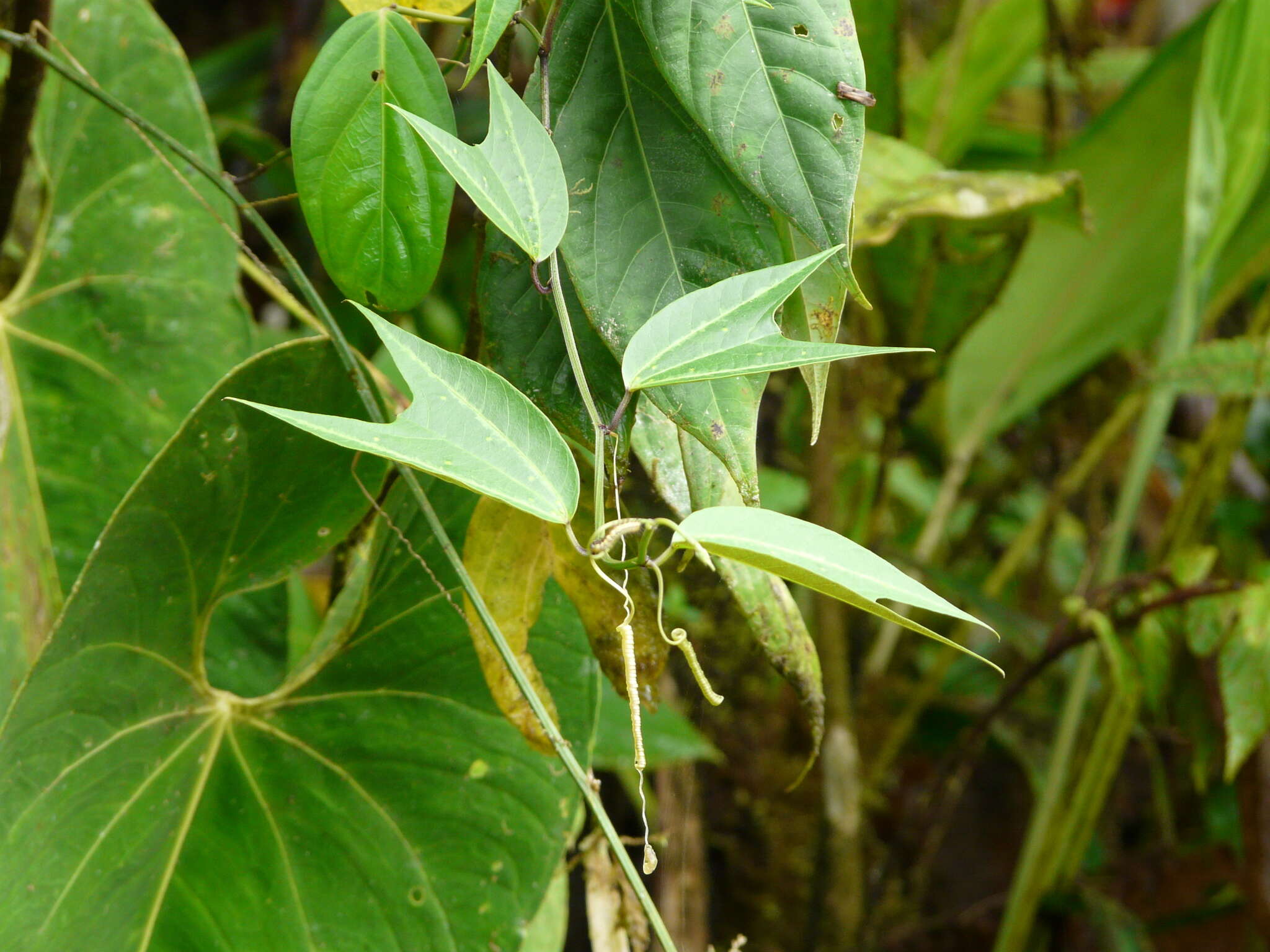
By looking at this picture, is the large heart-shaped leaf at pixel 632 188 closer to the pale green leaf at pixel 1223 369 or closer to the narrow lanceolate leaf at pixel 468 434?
the narrow lanceolate leaf at pixel 468 434

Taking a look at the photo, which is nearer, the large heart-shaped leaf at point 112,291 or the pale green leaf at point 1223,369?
the large heart-shaped leaf at point 112,291

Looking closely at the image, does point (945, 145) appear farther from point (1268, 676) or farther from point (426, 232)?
point (426, 232)

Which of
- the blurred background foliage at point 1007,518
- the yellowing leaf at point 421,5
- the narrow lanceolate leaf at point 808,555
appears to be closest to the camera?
the narrow lanceolate leaf at point 808,555

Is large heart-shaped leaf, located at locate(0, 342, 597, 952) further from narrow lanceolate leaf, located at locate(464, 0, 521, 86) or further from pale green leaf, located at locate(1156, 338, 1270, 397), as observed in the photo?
pale green leaf, located at locate(1156, 338, 1270, 397)

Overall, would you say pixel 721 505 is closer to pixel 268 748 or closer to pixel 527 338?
pixel 527 338

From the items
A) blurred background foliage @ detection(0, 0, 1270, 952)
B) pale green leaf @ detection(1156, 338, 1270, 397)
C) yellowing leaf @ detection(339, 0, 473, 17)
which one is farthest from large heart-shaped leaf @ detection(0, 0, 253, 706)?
pale green leaf @ detection(1156, 338, 1270, 397)

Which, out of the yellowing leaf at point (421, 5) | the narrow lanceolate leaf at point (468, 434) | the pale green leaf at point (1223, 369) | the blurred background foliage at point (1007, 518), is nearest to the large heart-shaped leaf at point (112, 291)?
the blurred background foliage at point (1007, 518)

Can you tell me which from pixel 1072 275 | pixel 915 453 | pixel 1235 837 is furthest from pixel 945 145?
pixel 1235 837
